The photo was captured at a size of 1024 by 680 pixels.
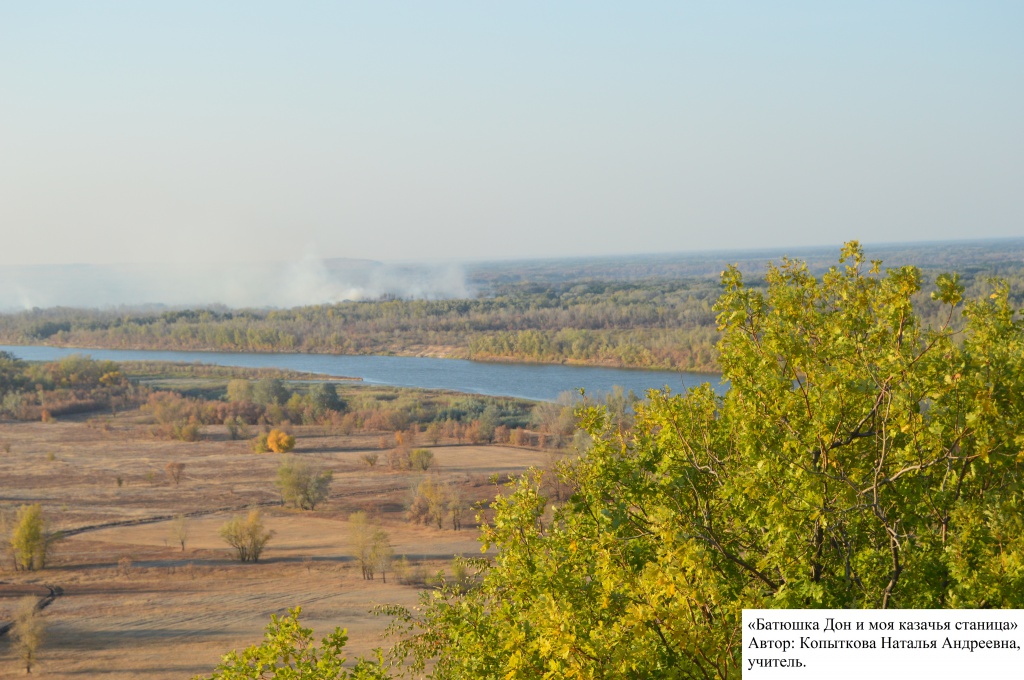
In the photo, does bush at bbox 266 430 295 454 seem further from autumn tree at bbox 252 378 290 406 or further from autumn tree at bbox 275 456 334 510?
autumn tree at bbox 252 378 290 406

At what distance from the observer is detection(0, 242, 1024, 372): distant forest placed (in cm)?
7588

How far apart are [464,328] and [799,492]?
317 feet

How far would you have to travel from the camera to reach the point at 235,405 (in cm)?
5303

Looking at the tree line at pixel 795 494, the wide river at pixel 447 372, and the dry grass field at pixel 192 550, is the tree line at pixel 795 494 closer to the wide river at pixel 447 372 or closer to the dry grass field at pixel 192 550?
the dry grass field at pixel 192 550

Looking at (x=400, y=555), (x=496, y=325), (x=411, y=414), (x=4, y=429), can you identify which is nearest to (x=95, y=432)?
(x=4, y=429)

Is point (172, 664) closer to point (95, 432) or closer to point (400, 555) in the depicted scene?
point (400, 555)

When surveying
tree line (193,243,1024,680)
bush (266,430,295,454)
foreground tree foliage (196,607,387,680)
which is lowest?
bush (266,430,295,454)

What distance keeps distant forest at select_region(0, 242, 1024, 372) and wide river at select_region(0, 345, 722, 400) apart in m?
2.78

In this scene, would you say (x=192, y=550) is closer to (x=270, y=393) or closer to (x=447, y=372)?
(x=270, y=393)

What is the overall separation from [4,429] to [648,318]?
62.9 meters

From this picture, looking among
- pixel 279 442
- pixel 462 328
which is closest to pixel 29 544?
pixel 279 442

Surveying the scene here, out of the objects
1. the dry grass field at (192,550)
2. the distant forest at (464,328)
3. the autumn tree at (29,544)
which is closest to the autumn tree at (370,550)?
the dry grass field at (192,550)

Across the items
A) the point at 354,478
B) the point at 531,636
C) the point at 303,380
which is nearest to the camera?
the point at 531,636

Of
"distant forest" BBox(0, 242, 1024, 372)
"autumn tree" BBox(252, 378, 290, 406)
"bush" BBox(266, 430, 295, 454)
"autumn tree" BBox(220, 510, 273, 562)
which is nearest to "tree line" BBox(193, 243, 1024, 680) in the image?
"autumn tree" BBox(220, 510, 273, 562)
